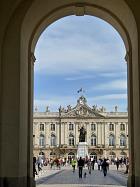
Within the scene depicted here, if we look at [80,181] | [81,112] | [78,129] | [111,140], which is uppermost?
[81,112]

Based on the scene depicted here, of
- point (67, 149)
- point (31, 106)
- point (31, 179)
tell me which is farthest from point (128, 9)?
point (67, 149)

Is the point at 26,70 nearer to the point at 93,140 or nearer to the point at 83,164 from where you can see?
the point at 83,164

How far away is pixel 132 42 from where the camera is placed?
19422mm

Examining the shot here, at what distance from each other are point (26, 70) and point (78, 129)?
111515mm

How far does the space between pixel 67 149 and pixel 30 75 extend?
108 metres

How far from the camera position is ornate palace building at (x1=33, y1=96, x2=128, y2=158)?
13025 cm

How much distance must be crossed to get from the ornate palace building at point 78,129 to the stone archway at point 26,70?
109675mm

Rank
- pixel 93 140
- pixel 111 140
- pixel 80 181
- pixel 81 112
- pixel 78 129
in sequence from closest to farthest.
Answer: pixel 80 181
pixel 78 129
pixel 93 140
pixel 111 140
pixel 81 112

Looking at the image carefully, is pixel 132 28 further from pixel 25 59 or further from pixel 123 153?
pixel 123 153

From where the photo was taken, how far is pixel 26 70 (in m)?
19.8

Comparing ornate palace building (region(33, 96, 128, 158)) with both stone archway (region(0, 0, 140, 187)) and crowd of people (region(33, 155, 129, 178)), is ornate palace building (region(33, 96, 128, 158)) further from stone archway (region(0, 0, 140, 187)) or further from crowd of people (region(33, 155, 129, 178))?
stone archway (region(0, 0, 140, 187))

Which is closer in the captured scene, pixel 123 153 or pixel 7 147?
pixel 7 147

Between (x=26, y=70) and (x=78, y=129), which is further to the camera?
(x=78, y=129)

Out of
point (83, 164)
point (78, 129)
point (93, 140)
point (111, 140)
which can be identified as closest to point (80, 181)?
point (83, 164)
